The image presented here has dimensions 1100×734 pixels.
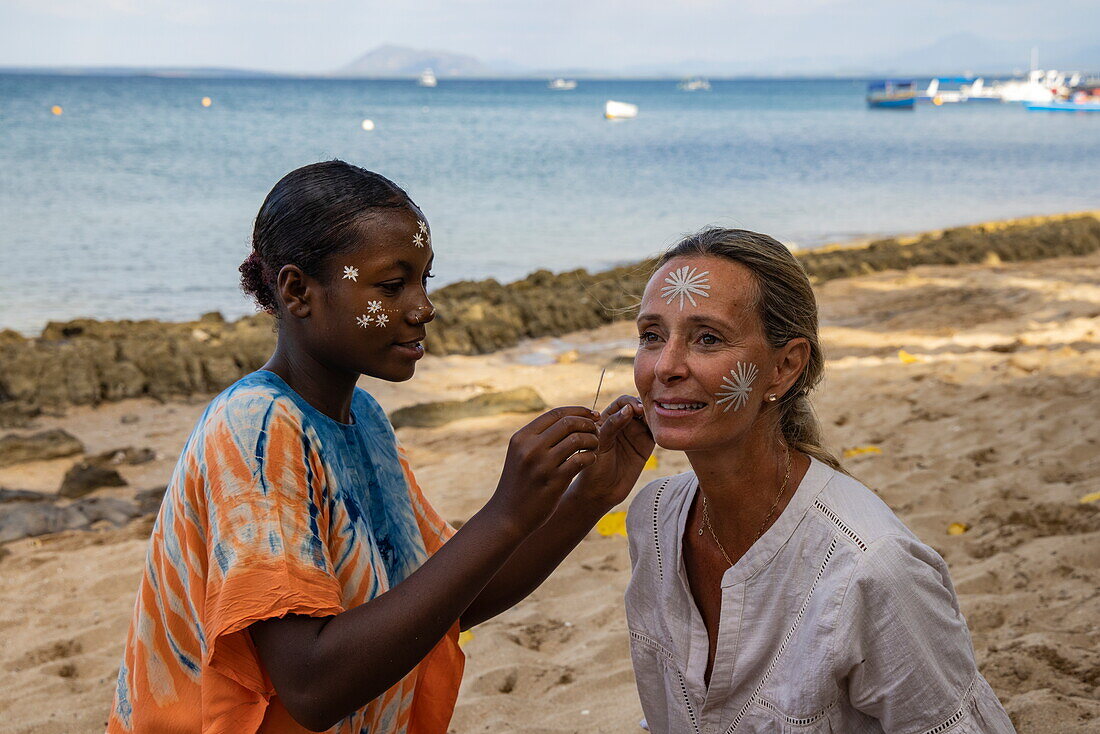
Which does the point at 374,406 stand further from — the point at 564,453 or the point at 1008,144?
the point at 1008,144

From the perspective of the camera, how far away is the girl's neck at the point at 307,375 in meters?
2.23

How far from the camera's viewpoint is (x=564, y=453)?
2.04m

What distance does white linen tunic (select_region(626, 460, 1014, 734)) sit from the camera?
2.11 meters

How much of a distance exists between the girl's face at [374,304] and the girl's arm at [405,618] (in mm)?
402

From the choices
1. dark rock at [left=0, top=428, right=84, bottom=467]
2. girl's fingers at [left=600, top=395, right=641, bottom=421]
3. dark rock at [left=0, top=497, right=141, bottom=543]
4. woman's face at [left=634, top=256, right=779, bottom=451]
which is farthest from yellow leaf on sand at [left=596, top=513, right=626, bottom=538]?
dark rock at [left=0, top=428, right=84, bottom=467]

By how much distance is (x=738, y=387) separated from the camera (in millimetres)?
2422

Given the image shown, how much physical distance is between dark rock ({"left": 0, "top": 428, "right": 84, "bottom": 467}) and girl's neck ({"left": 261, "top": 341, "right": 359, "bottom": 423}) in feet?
20.7

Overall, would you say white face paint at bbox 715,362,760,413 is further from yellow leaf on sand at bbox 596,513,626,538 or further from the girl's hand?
yellow leaf on sand at bbox 596,513,626,538

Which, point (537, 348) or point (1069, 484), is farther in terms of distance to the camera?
point (537, 348)

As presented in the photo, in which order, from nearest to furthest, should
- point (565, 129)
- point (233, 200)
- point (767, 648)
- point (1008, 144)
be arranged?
point (767, 648)
point (233, 200)
point (1008, 144)
point (565, 129)

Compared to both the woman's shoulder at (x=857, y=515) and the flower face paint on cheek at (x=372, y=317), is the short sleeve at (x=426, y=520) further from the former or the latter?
the woman's shoulder at (x=857, y=515)

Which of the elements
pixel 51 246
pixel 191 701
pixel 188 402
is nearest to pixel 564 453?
pixel 191 701

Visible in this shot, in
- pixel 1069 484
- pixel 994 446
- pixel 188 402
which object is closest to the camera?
pixel 1069 484

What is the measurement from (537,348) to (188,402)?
3995 mm
